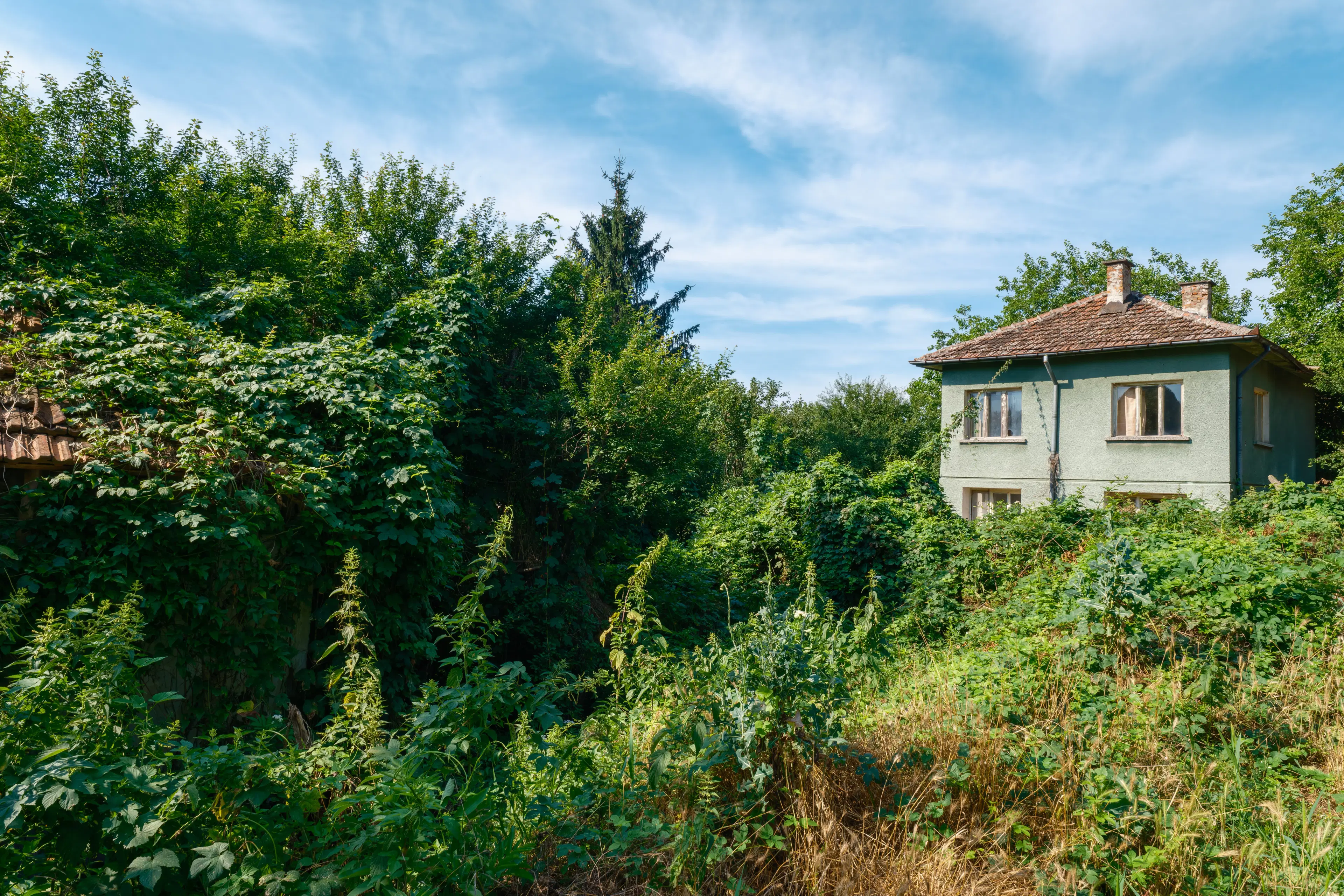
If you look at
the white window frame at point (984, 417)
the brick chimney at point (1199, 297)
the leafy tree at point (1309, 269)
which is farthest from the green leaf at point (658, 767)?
the leafy tree at point (1309, 269)

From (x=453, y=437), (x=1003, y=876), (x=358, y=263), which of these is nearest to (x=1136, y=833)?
(x=1003, y=876)

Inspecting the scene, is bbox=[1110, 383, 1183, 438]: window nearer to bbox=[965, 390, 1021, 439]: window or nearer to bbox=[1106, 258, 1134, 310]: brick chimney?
bbox=[965, 390, 1021, 439]: window

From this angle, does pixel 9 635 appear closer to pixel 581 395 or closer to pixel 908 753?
pixel 908 753

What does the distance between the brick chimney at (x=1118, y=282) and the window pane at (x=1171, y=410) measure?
312 centimetres

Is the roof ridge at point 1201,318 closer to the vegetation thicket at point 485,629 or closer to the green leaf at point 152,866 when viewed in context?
the vegetation thicket at point 485,629

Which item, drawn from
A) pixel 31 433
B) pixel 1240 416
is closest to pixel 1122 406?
pixel 1240 416

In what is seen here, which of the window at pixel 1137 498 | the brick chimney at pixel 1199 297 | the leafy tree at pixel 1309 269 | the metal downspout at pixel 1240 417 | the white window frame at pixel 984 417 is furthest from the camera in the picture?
the leafy tree at pixel 1309 269

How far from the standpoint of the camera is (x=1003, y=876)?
3221mm

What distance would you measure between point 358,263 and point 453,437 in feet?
10.5

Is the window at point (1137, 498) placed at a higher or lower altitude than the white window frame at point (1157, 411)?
lower

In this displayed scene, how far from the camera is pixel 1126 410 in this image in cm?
1681

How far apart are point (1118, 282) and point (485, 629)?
2014 centimetres

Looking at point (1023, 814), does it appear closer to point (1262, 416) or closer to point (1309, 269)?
point (1262, 416)

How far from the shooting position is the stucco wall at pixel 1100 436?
50.5 ft
